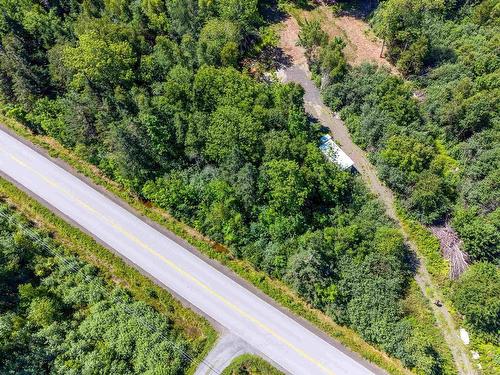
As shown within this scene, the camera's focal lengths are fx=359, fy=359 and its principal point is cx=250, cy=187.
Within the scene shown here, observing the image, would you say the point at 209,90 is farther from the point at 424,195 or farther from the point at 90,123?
the point at 424,195

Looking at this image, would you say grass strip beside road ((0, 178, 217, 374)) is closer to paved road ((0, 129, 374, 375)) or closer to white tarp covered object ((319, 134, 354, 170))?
paved road ((0, 129, 374, 375))

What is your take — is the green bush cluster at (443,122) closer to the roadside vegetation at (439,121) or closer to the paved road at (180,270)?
the roadside vegetation at (439,121)

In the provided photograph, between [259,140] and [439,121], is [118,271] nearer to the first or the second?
[259,140]

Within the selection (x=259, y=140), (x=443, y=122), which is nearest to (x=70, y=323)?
(x=259, y=140)

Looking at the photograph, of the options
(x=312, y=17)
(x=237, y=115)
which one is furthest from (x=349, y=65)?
(x=237, y=115)

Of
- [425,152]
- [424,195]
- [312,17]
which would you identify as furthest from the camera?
[312,17]

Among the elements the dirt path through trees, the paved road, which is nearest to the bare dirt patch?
the dirt path through trees

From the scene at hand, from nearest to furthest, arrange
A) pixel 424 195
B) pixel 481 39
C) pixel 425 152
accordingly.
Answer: pixel 424 195 < pixel 425 152 < pixel 481 39
